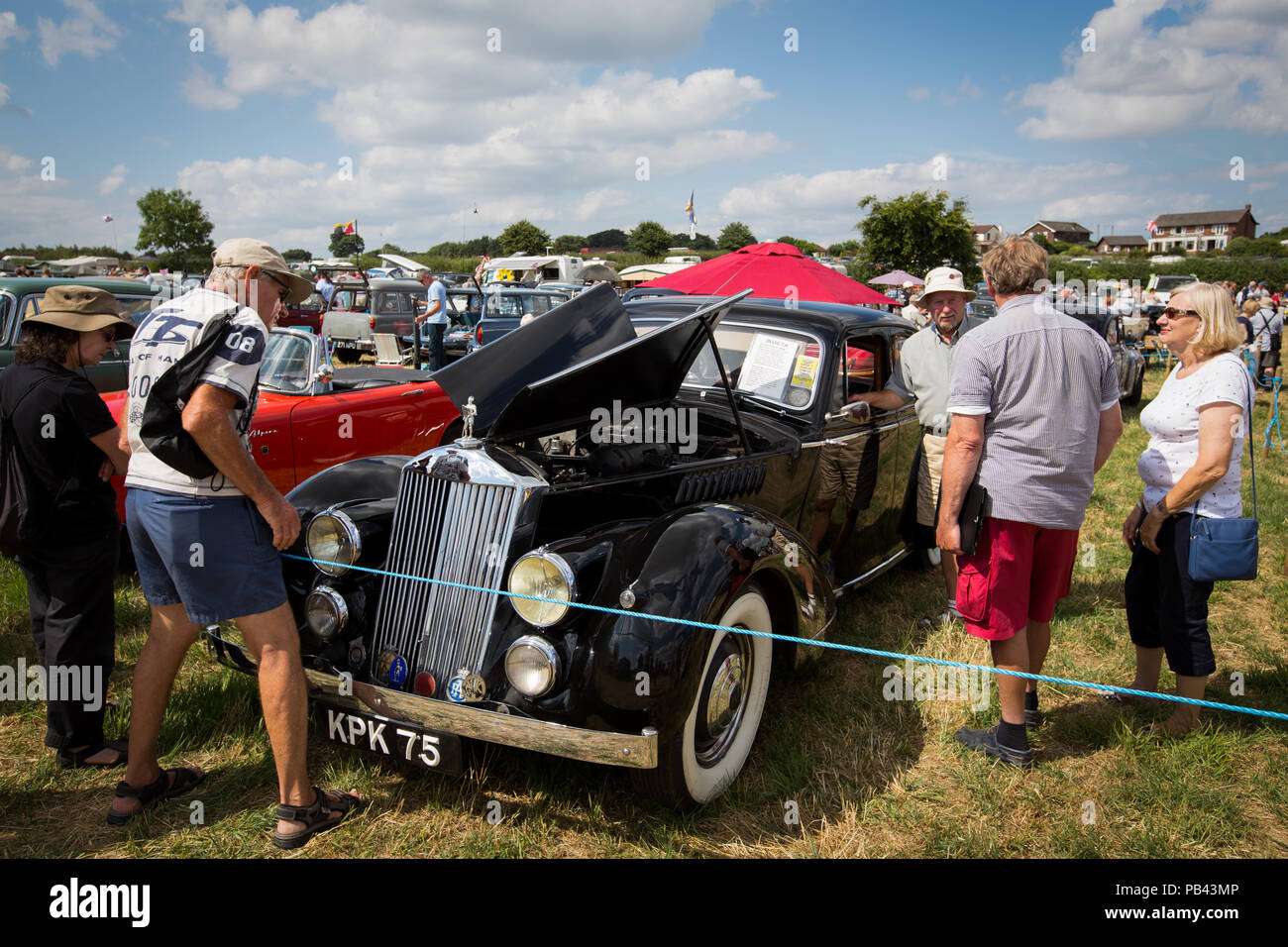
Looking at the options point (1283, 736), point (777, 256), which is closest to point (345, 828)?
point (1283, 736)

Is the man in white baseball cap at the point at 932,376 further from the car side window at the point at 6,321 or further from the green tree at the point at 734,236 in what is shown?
the green tree at the point at 734,236

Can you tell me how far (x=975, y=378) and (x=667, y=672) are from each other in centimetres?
155

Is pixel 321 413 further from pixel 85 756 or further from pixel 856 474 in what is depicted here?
pixel 856 474

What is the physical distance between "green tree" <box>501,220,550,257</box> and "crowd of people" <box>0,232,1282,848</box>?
178 feet

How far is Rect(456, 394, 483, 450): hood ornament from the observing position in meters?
2.93

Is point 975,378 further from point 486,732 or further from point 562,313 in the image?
point 486,732

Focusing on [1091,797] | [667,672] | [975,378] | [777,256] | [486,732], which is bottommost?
[1091,797]

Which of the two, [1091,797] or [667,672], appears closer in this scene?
[667,672]

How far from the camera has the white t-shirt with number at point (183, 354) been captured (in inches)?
90.1

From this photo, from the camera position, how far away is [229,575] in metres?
2.39

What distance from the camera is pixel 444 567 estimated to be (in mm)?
2750

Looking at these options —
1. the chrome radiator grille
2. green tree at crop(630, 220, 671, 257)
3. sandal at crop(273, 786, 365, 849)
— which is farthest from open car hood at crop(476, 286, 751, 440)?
green tree at crop(630, 220, 671, 257)

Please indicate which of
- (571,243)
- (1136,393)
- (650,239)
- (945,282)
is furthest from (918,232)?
(571,243)
